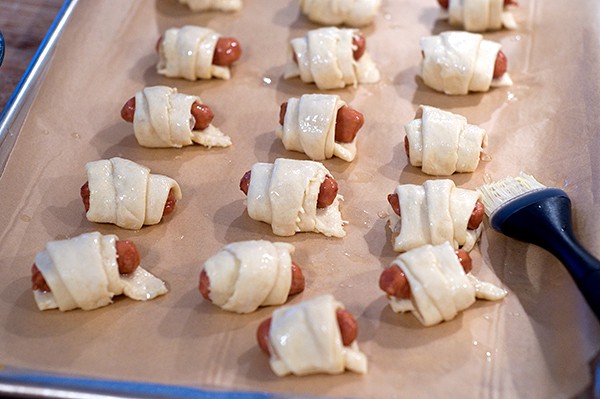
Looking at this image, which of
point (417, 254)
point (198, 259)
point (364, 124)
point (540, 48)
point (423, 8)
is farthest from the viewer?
point (423, 8)

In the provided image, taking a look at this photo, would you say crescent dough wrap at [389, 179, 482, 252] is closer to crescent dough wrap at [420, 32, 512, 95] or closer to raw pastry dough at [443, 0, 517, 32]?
crescent dough wrap at [420, 32, 512, 95]

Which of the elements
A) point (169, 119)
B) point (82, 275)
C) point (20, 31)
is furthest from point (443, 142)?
point (20, 31)

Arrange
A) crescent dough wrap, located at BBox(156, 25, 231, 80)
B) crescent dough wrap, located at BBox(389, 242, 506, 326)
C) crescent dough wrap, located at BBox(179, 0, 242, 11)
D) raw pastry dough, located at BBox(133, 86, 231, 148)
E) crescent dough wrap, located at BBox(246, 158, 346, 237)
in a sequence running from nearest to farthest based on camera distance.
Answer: crescent dough wrap, located at BBox(389, 242, 506, 326) → crescent dough wrap, located at BBox(246, 158, 346, 237) → raw pastry dough, located at BBox(133, 86, 231, 148) → crescent dough wrap, located at BBox(156, 25, 231, 80) → crescent dough wrap, located at BBox(179, 0, 242, 11)

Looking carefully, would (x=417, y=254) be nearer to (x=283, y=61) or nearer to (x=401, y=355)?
(x=401, y=355)

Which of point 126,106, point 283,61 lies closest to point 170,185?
point 126,106

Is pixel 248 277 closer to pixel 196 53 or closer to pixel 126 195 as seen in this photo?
pixel 126 195

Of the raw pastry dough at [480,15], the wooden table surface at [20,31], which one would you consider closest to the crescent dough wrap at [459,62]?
the raw pastry dough at [480,15]

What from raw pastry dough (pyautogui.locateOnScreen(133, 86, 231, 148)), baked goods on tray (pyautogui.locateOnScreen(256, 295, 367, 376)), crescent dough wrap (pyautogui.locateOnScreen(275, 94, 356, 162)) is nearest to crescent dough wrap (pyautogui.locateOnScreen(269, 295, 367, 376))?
baked goods on tray (pyautogui.locateOnScreen(256, 295, 367, 376))

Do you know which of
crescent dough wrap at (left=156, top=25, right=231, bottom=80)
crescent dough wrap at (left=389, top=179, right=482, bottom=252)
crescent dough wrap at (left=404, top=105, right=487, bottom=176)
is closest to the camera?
crescent dough wrap at (left=389, top=179, right=482, bottom=252)
